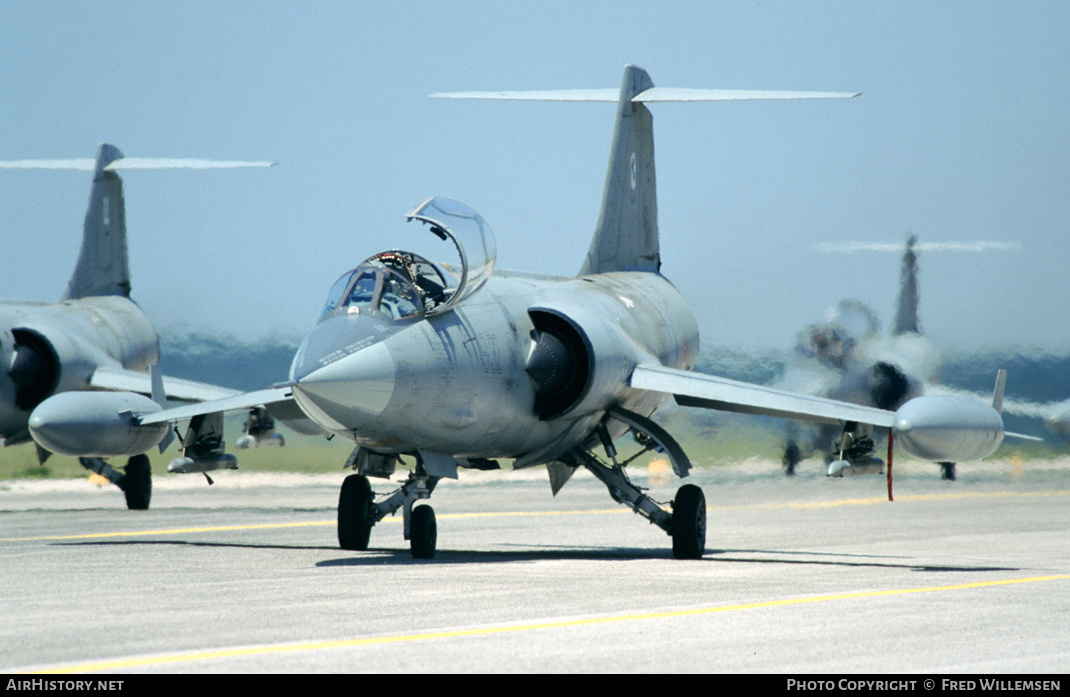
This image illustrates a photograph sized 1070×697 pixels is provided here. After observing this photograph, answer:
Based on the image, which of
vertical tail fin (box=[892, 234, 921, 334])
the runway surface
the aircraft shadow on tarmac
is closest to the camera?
the runway surface

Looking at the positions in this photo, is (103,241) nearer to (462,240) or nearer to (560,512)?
(560,512)

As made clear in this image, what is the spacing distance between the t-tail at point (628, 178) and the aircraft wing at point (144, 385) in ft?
24.9

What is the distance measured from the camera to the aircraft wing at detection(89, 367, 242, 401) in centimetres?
2408


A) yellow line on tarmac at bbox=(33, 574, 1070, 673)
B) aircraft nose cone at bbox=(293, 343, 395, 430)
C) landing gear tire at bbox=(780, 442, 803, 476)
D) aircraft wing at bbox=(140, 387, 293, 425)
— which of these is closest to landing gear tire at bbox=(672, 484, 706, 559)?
aircraft nose cone at bbox=(293, 343, 395, 430)

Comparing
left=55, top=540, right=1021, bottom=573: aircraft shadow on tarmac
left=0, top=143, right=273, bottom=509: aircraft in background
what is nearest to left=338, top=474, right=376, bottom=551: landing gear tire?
left=55, top=540, right=1021, bottom=573: aircraft shadow on tarmac

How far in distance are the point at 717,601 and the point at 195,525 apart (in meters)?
12.1

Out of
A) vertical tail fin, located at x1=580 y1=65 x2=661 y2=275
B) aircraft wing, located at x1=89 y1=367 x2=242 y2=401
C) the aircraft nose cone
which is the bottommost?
aircraft wing, located at x1=89 y1=367 x2=242 y2=401

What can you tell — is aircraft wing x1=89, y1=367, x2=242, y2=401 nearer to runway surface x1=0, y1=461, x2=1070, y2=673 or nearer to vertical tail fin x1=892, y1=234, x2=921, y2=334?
runway surface x1=0, y1=461, x2=1070, y2=673

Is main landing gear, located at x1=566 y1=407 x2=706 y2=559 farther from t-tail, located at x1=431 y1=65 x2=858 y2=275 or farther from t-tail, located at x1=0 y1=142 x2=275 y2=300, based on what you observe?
t-tail, located at x1=0 y1=142 x2=275 y2=300

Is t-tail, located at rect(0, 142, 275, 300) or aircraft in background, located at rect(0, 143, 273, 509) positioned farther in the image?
t-tail, located at rect(0, 142, 275, 300)

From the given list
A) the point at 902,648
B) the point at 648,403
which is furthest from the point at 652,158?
the point at 902,648

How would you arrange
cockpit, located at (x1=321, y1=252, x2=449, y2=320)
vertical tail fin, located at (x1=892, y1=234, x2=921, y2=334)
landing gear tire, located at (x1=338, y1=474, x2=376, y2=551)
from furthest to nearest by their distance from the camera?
1. vertical tail fin, located at (x1=892, y1=234, x2=921, y2=334)
2. landing gear tire, located at (x1=338, y1=474, x2=376, y2=551)
3. cockpit, located at (x1=321, y1=252, x2=449, y2=320)

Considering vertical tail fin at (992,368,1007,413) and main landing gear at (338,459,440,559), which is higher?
vertical tail fin at (992,368,1007,413)

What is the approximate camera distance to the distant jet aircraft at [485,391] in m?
12.9
